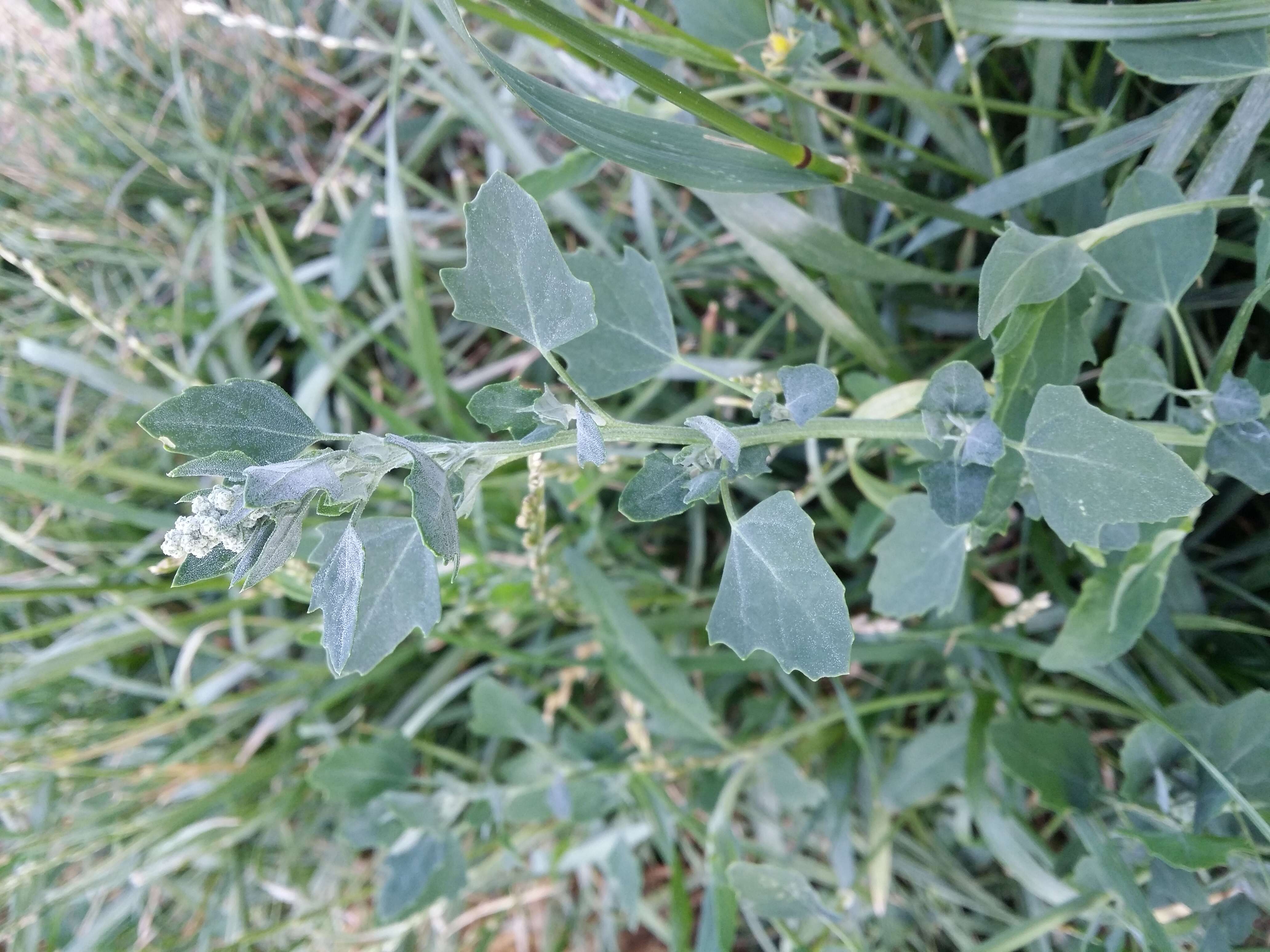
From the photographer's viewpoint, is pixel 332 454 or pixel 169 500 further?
pixel 169 500

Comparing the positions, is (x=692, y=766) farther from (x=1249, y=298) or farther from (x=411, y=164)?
(x=411, y=164)

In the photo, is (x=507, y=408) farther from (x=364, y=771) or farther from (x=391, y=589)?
(x=364, y=771)

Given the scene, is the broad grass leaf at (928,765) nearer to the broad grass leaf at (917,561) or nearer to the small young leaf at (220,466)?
the broad grass leaf at (917,561)

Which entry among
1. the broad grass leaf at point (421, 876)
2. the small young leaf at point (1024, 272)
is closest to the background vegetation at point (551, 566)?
the broad grass leaf at point (421, 876)

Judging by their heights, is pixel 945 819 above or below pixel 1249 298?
below

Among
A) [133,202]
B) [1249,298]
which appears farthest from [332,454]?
[133,202]
